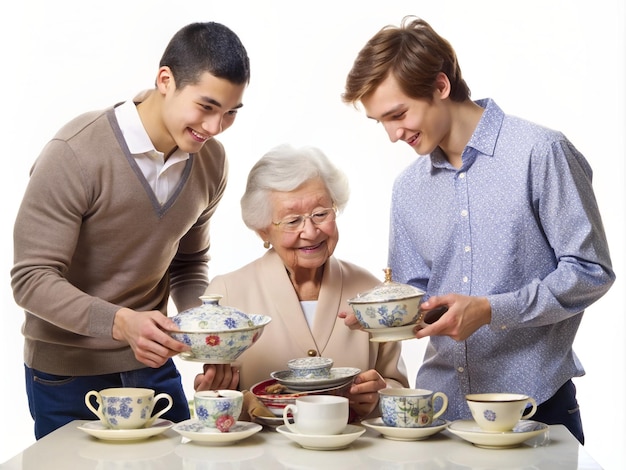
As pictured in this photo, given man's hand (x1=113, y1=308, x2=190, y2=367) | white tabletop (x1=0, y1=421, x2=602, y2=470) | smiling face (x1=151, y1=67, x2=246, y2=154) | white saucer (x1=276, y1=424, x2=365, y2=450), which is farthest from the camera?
smiling face (x1=151, y1=67, x2=246, y2=154)

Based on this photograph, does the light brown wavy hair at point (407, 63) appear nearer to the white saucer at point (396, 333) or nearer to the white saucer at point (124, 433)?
the white saucer at point (396, 333)

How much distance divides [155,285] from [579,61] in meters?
2.39

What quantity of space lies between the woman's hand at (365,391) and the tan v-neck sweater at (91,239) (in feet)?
2.24

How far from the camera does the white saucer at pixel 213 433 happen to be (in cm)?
220

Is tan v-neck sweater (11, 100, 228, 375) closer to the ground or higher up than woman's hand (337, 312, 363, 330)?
higher up

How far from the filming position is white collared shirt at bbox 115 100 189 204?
8.96ft

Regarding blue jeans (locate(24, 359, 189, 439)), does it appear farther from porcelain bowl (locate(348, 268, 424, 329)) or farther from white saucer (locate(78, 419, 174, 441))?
porcelain bowl (locate(348, 268, 424, 329))

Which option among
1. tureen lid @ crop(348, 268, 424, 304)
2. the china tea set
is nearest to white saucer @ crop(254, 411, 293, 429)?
the china tea set

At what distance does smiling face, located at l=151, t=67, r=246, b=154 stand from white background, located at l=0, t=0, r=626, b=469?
166 centimetres

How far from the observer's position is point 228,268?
4.39 metres

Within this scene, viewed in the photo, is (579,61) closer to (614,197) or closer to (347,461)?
(614,197)

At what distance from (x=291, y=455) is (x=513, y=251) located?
2.78 ft

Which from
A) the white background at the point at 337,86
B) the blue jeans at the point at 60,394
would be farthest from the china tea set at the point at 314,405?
the white background at the point at 337,86

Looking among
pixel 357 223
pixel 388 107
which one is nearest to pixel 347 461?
pixel 388 107
